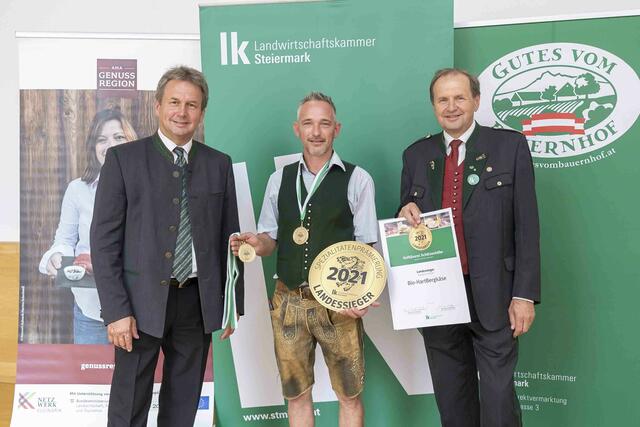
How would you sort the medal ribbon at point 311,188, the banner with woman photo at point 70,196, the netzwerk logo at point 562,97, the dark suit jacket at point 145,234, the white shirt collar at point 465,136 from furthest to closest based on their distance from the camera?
the banner with woman photo at point 70,196 → the netzwerk logo at point 562,97 → the medal ribbon at point 311,188 → the white shirt collar at point 465,136 → the dark suit jacket at point 145,234

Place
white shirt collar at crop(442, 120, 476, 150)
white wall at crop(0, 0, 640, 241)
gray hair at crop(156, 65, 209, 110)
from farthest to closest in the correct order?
white wall at crop(0, 0, 640, 241)
white shirt collar at crop(442, 120, 476, 150)
gray hair at crop(156, 65, 209, 110)

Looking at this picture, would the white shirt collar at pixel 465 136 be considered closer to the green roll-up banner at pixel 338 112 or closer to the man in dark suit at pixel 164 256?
the green roll-up banner at pixel 338 112

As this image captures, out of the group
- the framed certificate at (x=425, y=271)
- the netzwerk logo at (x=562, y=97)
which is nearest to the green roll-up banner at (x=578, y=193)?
the netzwerk logo at (x=562, y=97)

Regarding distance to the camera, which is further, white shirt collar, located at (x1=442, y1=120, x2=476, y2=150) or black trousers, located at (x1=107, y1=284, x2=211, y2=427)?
white shirt collar, located at (x1=442, y1=120, x2=476, y2=150)

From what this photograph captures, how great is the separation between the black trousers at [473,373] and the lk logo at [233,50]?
1618mm

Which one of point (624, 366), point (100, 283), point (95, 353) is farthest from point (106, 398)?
point (624, 366)

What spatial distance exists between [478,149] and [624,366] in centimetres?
153

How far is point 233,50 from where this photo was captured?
3.10m

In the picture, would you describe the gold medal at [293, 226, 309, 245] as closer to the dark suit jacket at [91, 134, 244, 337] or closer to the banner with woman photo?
the dark suit jacket at [91, 134, 244, 337]

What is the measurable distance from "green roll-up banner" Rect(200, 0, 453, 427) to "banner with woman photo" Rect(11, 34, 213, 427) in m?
0.35

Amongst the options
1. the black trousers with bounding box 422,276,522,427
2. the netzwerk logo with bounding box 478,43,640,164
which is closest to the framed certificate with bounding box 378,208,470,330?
the black trousers with bounding box 422,276,522,427

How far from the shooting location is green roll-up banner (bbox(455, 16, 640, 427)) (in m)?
3.04

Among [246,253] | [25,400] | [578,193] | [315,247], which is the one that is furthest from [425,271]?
[25,400]

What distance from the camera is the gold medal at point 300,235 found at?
100 inches
